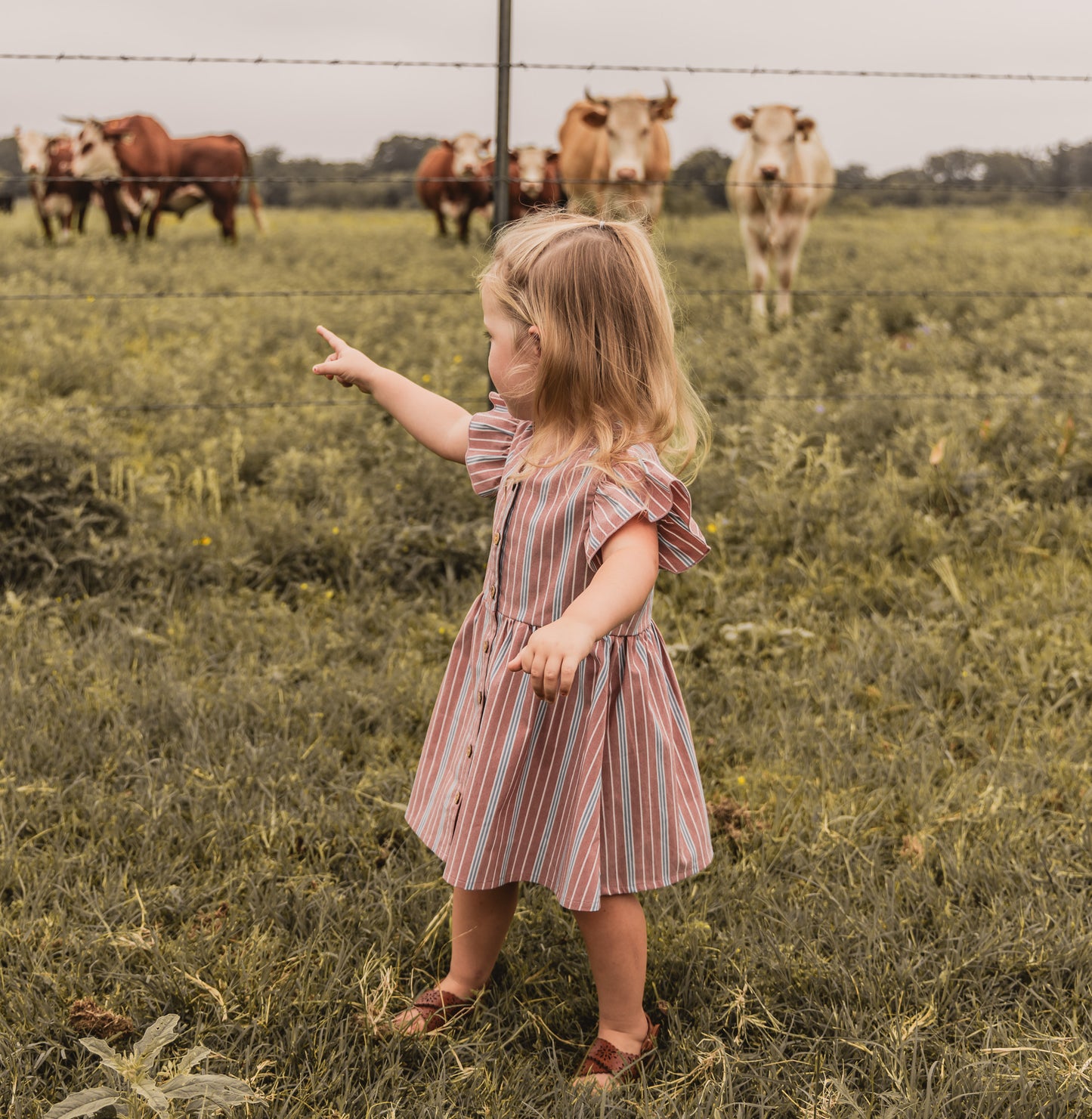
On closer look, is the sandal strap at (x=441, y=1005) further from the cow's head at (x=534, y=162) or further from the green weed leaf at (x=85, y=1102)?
the cow's head at (x=534, y=162)

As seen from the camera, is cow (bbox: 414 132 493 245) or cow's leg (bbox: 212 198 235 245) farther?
cow's leg (bbox: 212 198 235 245)

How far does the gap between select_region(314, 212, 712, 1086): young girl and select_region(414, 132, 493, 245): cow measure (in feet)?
29.7

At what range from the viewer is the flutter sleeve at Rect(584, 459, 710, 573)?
1.54 meters

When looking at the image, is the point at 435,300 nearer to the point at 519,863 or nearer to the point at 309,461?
the point at 309,461

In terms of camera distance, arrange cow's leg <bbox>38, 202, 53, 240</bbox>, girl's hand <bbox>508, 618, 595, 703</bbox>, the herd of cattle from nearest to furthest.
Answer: girl's hand <bbox>508, 618, 595, 703</bbox> → the herd of cattle → cow's leg <bbox>38, 202, 53, 240</bbox>

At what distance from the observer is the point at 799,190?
780 cm

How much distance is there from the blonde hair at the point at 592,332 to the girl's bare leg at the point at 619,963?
707mm

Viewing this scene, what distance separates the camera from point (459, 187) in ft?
38.3

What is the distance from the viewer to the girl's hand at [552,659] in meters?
1.34

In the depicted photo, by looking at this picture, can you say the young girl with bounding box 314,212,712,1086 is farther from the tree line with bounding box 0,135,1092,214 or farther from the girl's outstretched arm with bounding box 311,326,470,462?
the tree line with bounding box 0,135,1092,214

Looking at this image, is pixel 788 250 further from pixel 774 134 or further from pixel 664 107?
pixel 664 107

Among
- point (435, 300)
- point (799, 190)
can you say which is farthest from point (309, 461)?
point (799, 190)

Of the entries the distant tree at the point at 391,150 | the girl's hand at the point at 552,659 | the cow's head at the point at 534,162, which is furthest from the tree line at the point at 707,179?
the girl's hand at the point at 552,659

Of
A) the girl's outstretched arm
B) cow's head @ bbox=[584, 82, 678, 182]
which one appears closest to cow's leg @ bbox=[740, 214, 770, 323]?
cow's head @ bbox=[584, 82, 678, 182]
